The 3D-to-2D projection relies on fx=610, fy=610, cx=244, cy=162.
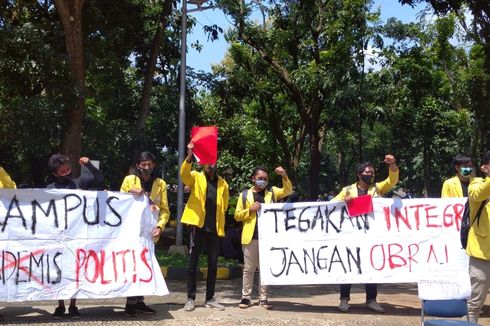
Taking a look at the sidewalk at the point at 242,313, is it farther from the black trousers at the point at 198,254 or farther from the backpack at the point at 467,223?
the backpack at the point at 467,223

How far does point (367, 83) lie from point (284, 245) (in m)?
10.4

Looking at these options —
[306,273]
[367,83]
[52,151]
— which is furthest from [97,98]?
[306,273]

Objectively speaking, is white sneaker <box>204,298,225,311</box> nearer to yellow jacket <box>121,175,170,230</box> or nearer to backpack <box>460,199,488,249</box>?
yellow jacket <box>121,175,170,230</box>

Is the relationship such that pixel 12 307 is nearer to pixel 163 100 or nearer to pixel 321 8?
pixel 163 100

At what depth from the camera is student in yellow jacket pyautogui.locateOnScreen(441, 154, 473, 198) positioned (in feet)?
21.6

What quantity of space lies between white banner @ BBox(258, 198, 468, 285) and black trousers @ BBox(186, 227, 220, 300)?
1.83ft

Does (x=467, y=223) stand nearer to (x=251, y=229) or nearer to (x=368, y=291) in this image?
(x=368, y=291)

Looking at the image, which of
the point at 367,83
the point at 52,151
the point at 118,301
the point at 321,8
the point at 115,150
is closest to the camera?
the point at 118,301

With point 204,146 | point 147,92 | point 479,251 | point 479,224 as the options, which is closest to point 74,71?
point 147,92

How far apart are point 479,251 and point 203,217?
2.94m

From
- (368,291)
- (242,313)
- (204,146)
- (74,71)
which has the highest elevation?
(74,71)

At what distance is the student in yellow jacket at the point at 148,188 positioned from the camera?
677 cm

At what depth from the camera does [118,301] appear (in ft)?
24.9

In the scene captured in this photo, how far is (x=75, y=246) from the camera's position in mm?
6539
